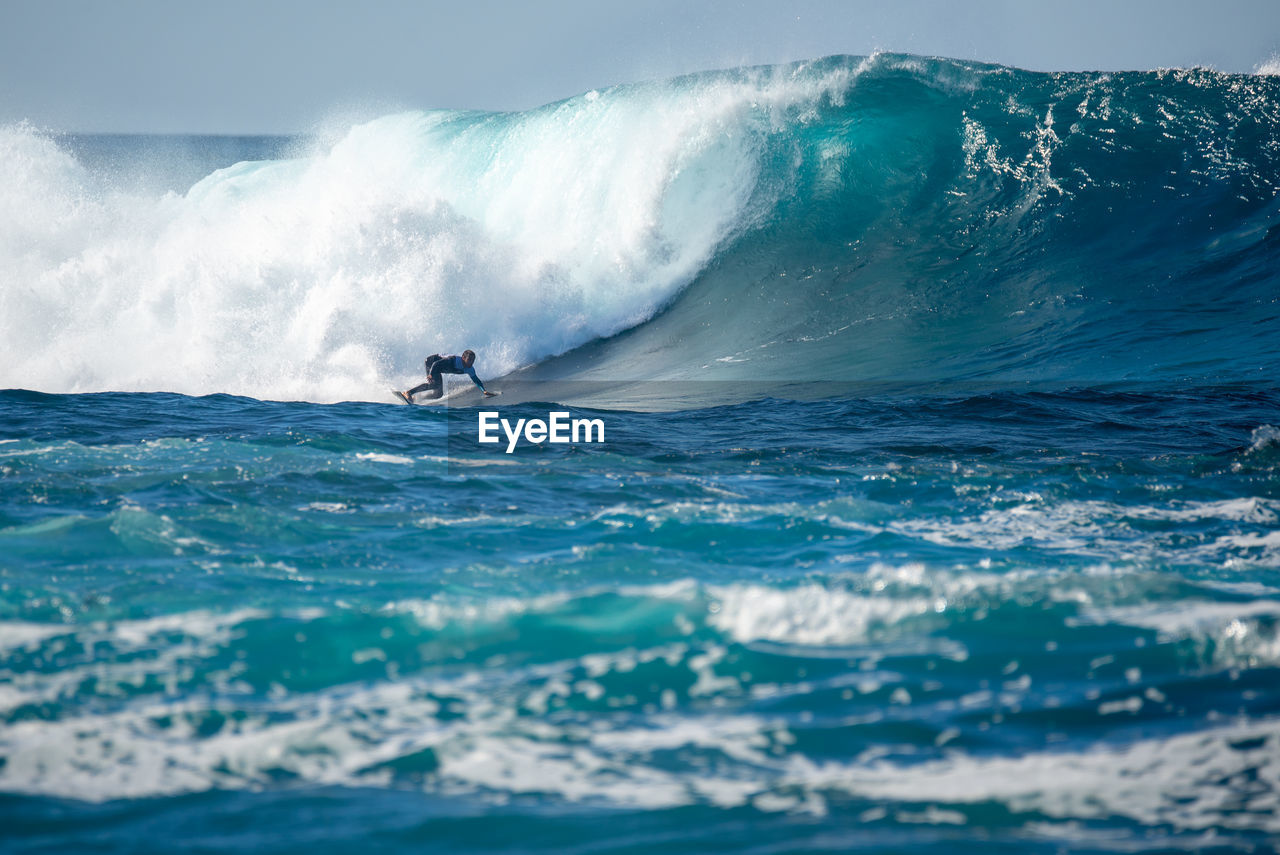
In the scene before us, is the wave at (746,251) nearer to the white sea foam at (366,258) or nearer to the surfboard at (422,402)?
the white sea foam at (366,258)

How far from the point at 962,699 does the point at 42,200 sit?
17.4 meters

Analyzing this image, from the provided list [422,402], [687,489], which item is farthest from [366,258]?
[687,489]

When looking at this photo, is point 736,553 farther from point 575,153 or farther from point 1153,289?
point 575,153

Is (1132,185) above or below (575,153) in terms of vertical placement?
below

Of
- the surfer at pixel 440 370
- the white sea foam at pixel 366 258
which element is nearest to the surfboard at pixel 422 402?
the surfer at pixel 440 370

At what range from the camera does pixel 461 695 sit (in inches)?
131

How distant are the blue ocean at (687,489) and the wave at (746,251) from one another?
0.07 meters

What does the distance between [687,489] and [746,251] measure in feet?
28.2

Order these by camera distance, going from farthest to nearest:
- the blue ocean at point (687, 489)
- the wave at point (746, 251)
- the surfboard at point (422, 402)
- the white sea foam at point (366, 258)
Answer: the white sea foam at point (366, 258) < the wave at point (746, 251) < the surfboard at point (422, 402) < the blue ocean at point (687, 489)

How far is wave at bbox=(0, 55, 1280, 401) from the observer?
39.4 ft

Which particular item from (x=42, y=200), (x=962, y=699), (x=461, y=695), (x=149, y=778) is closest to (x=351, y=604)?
(x=461, y=695)

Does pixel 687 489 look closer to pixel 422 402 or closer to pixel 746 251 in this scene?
pixel 422 402

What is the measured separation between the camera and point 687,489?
6398mm

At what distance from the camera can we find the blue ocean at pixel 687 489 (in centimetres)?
284
